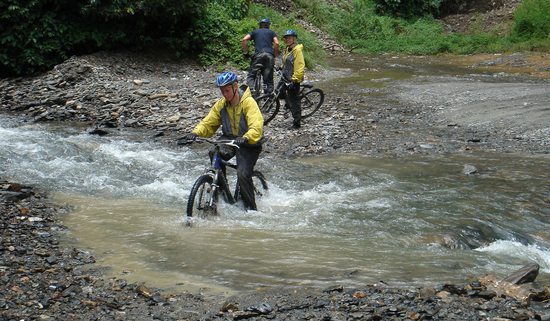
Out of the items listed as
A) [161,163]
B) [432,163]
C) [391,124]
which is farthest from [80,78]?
[432,163]

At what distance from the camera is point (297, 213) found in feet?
29.3

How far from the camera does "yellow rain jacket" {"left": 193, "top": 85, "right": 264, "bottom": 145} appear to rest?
7.94 m

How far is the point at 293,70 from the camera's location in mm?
13297

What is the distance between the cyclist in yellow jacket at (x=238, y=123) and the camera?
784 cm

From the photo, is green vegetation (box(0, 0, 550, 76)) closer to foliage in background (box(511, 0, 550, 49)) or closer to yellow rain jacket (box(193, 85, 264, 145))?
foliage in background (box(511, 0, 550, 49))

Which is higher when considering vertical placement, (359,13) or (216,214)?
(359,13)

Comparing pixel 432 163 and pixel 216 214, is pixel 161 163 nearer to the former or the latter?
pixel 216 214

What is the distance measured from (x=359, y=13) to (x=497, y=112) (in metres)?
20.3

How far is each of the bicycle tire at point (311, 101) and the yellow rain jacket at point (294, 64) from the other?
1.11m

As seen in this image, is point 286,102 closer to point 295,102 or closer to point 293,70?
point 295,102

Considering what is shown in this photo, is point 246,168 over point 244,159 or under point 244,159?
under

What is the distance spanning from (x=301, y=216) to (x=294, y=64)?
5.23 meters

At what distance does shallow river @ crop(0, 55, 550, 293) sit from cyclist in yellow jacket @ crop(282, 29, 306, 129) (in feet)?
6.31

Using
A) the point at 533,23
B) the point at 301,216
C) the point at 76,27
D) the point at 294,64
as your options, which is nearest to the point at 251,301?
the point at 301,216
